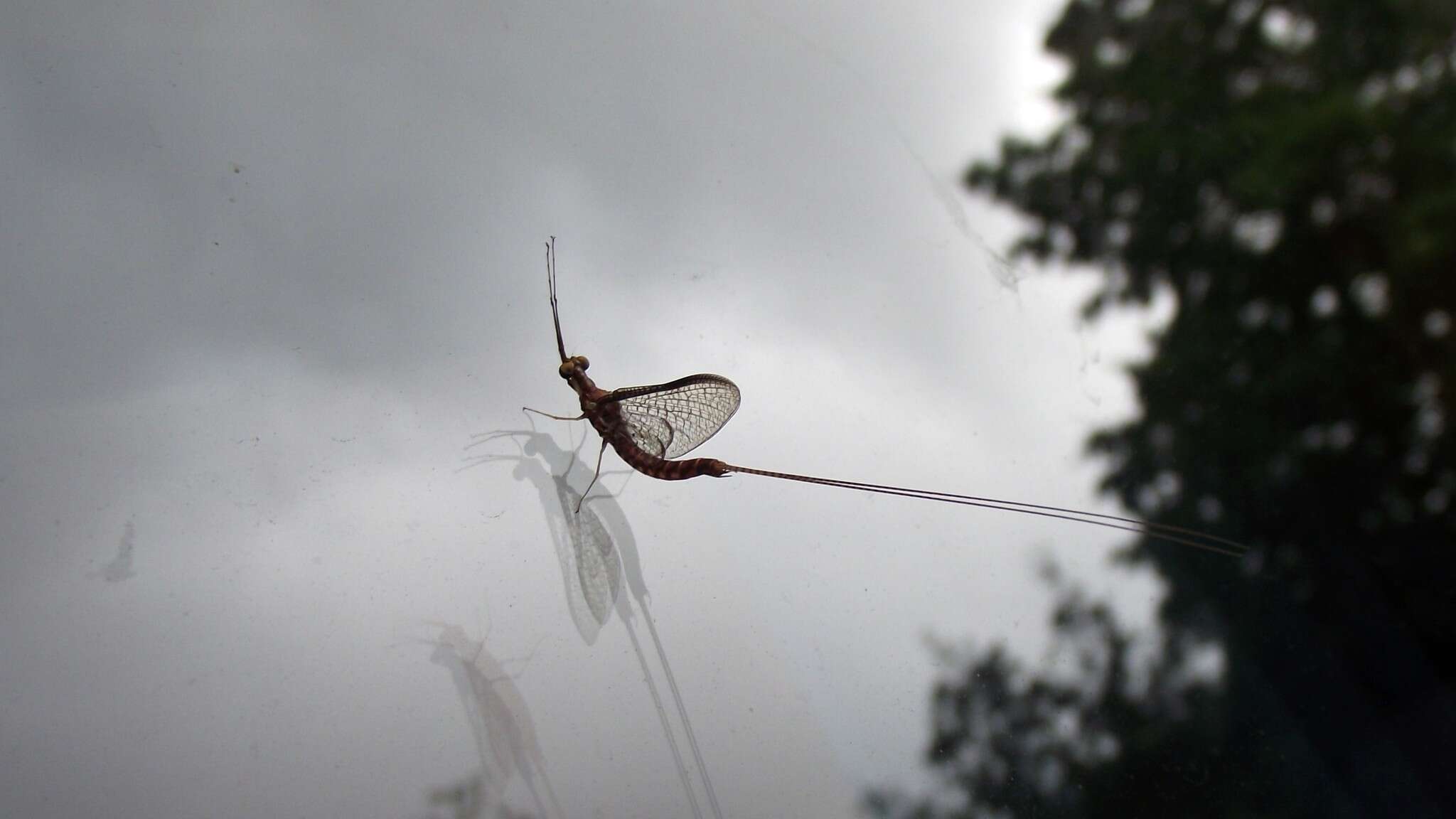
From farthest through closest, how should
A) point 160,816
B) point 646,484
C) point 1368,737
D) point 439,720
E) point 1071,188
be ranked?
point 1071,188, point 646,484, point 1368,737, point 439,720, point 160,816

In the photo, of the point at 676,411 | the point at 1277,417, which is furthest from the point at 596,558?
the point at 1277,417

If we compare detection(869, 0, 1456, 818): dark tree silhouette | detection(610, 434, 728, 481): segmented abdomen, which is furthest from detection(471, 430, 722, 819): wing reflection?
detection(869, 0, 1456, 818): dark tree silhouette

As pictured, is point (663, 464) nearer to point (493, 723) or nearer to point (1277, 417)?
point (493, 723)

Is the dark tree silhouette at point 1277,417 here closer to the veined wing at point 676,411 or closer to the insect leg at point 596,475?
the veined wing at point 676,411

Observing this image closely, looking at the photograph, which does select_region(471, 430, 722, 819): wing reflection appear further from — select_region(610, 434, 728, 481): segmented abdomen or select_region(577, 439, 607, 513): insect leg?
select_region(610, 434, 728, 481): segmented abdomen

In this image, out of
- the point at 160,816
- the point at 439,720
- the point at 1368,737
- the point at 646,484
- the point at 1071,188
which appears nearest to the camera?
the point at 160,816

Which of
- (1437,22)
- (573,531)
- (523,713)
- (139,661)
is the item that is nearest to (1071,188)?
(1437,22)

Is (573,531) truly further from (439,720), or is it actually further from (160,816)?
(160,816)

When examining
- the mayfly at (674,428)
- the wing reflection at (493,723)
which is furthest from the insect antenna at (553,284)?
the wing reflection at (493,723)
